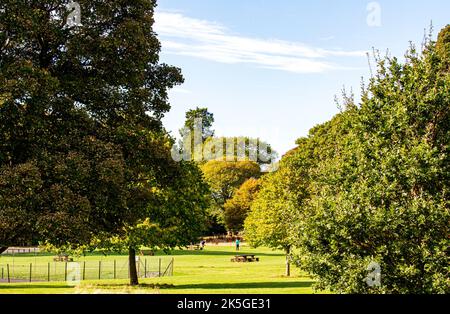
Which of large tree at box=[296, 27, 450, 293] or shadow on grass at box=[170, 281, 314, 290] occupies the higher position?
large tree at box=[296, 27, 450, 293]

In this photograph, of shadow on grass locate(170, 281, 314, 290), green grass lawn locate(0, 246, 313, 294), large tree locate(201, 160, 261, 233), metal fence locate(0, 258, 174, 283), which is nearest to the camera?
green grass lawn locate(0, 246, 313, 294)

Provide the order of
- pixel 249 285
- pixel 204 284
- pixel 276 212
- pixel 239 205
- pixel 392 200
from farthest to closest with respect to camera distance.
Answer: pixel 239 205
pixel 276 212
pixel 204 284
pixel 249 285
pixel 392 200

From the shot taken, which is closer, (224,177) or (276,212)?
(276,212)

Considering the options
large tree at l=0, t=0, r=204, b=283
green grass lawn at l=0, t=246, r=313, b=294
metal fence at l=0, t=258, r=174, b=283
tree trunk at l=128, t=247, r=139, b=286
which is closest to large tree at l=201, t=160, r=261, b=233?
metal fence at l=0, t=258, r=174, b=283

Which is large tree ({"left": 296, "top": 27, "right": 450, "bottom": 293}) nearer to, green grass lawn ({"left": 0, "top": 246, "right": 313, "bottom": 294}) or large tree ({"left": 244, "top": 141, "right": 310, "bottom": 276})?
green grass lawn ({"left": 0, "top": 246, "right": 313, "bottom": 294})

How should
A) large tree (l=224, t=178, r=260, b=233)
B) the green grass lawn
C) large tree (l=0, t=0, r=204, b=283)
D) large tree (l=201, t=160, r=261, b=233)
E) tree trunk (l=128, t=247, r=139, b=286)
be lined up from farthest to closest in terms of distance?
large tree (l=201, t=160, r=261, b=233), large tree (l=224, t=178, r=260, b=233), tree trunk (l=128, t=247, r=139, b=286), the green grass lawn, large tree (l=0, t=0, r=204, b=283)

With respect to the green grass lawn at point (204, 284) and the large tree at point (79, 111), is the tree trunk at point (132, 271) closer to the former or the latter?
the green grass lawn at point (204, 284)

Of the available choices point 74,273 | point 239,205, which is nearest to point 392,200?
point 74,273

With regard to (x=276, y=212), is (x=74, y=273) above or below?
below

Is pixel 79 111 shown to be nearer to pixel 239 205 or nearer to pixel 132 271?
pixel 132 271

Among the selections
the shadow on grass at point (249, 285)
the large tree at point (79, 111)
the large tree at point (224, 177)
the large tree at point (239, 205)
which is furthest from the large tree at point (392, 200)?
the large tree at point (224, 177)

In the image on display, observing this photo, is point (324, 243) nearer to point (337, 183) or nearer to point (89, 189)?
point (337, 183)

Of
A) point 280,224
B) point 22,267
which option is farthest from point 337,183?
point 22,267
